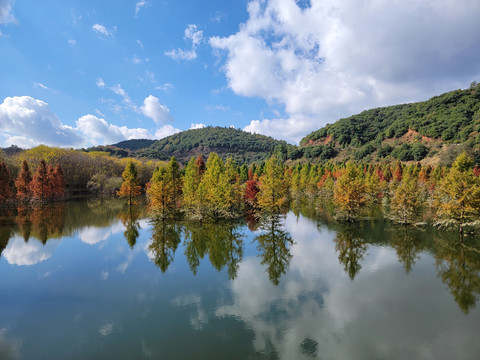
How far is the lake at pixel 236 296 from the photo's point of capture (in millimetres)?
13016

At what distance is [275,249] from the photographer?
3027cm

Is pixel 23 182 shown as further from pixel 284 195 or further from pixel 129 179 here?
pixel 284 195

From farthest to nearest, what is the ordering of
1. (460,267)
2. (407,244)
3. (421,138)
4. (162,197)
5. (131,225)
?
(421,138), (162,197), (131,225), (407,244), (460,267)

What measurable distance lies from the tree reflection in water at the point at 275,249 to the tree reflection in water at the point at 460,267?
1369 centimetres

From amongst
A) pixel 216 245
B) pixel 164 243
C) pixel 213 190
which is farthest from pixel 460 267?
A: pixel 213 190

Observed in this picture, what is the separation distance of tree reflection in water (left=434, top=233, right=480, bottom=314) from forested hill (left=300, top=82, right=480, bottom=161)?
100m

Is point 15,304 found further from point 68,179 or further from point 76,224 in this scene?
point 68,179

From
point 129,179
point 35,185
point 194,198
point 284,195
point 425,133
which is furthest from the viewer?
point 425,133

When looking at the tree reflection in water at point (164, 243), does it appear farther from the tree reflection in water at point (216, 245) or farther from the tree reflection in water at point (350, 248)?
the tree reflection in water at point (350, 248)

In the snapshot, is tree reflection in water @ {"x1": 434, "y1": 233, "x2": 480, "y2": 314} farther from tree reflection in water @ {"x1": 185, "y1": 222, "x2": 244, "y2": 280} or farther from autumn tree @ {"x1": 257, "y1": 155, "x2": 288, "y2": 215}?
autumn tree @ {"x1": 257, "y1": 155, "x2": 288, "y2": 215}

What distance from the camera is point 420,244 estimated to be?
31.8 metres

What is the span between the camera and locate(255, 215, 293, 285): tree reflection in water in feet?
77.1

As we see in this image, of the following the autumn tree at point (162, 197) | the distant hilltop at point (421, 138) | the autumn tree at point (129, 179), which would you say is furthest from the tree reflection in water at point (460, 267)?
the distant hilltop at point (421, 138)

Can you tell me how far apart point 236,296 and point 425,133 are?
16987 centimetres
